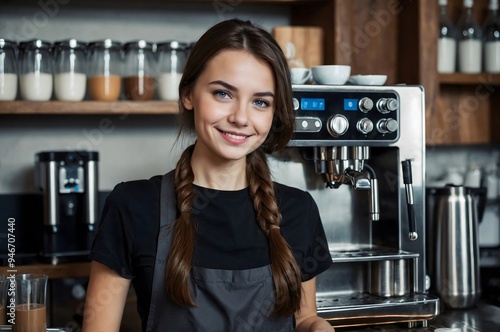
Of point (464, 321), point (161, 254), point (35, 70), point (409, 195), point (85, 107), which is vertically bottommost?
point (464, 321)

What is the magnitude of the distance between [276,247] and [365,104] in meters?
0.49

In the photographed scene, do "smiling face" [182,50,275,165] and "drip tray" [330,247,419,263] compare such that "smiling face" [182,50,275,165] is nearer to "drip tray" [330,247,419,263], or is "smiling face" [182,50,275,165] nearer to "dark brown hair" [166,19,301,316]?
"dark brown hair" [166,19,301,316]

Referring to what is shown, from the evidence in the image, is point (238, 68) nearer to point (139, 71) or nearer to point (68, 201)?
point (139, 71)

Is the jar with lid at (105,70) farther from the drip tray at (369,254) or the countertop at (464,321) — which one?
the countertop at (464,321)

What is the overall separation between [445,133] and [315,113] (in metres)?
0.98

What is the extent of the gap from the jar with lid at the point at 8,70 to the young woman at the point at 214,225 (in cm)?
81

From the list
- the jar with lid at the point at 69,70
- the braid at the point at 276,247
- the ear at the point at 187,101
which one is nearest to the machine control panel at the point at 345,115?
the braid at the point at 276,247

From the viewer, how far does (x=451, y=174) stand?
270 centimetres

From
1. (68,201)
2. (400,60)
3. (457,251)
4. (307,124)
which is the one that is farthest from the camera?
(400,60)

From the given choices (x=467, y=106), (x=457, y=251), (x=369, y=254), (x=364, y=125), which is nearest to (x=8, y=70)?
(x=364, y=125)

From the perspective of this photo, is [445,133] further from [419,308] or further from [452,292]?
[419,308]

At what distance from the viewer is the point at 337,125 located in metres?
1.81

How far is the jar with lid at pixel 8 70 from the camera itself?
7.11 feet

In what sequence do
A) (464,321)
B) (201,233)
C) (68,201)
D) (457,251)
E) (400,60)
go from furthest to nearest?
1. (400,60)
2. (68,201)
3. (457,251)
4. (464,321)
5. (201,233)
